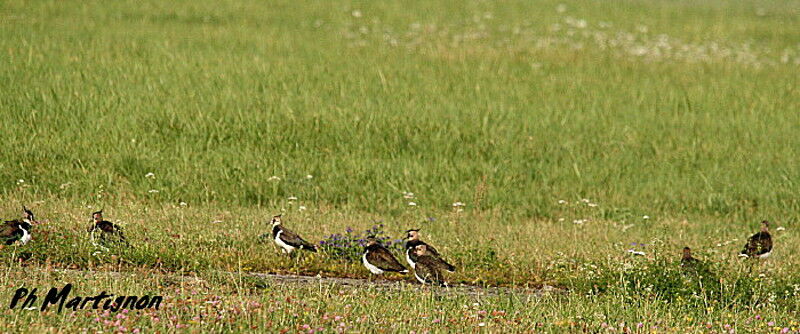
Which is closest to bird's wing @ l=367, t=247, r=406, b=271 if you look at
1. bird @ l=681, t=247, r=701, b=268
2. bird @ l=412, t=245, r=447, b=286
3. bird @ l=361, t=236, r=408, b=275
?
bird @ l=361, t=236, r=408, b=275

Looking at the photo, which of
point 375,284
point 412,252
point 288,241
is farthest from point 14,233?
point 412,252

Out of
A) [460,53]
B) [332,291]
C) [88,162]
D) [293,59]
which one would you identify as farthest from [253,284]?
[460,53]

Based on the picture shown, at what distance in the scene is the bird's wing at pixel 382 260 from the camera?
34.1 ft

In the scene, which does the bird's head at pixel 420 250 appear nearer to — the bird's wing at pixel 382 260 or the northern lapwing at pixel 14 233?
the bird's wing at pixel 382 260

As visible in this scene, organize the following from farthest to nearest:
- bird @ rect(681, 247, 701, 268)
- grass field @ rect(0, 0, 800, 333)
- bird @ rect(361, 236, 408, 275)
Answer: bird @ rect(681, 247, 701, 268) → bird @ rect(361, 236, 408, 275) → grass field @ rect(0, 0, 800, 333)

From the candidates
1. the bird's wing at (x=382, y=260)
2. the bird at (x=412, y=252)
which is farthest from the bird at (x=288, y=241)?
the bird at (x=412, y=252)

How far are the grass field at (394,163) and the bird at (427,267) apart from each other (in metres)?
0.22

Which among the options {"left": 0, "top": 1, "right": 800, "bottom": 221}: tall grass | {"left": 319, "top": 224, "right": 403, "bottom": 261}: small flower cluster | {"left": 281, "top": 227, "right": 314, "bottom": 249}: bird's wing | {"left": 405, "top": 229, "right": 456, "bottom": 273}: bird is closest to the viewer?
{"left": 405, "top": 229, "right": 456, "bottom": 273}: bird

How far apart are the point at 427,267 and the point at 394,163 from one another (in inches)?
258

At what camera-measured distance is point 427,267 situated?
10047 millimetres

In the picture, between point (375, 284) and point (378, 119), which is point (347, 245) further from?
point (378, 119)

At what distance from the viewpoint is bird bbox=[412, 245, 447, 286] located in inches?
392

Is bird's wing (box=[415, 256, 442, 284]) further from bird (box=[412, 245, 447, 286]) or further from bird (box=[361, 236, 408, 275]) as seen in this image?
bird (box=[361, 236, 408, 275])

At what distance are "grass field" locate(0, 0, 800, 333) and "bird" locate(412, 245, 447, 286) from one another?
218 mm
